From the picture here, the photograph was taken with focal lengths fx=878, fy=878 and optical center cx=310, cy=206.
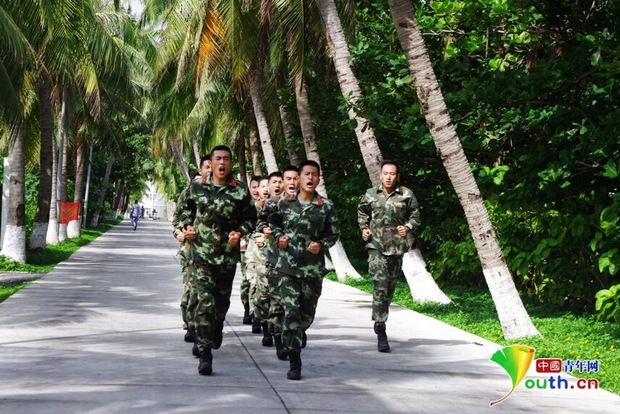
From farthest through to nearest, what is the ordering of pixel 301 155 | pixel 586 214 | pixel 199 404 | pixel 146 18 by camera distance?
pixel 146 18 → pixel 301 155 → pixel 586 214 → pixel 199 404

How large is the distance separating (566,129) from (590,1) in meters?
1.70

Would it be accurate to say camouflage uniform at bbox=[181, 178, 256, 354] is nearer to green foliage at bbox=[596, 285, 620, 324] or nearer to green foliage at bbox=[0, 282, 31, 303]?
green foliage at bbox=[596, 285, 620, 324]

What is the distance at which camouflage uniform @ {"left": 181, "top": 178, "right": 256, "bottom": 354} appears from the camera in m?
7.44

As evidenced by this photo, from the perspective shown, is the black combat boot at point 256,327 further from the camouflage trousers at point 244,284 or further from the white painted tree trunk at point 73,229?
the white painted tree trunk at point 73,229

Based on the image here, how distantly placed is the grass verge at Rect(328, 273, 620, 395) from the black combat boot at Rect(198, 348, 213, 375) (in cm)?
332

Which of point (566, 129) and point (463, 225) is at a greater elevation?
point (566, 129)

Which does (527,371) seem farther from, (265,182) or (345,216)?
(345,216)

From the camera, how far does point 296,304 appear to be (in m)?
7.54

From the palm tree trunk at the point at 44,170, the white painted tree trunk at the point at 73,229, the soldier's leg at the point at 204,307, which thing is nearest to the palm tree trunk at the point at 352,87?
the soldier's leg at the point at 204,307

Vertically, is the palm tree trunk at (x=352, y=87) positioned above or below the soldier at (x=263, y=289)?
above

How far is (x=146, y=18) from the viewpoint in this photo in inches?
1323

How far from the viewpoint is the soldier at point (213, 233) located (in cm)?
743

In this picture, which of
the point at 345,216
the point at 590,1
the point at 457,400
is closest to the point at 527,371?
the point at 457,400

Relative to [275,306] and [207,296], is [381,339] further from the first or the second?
[207,296]
